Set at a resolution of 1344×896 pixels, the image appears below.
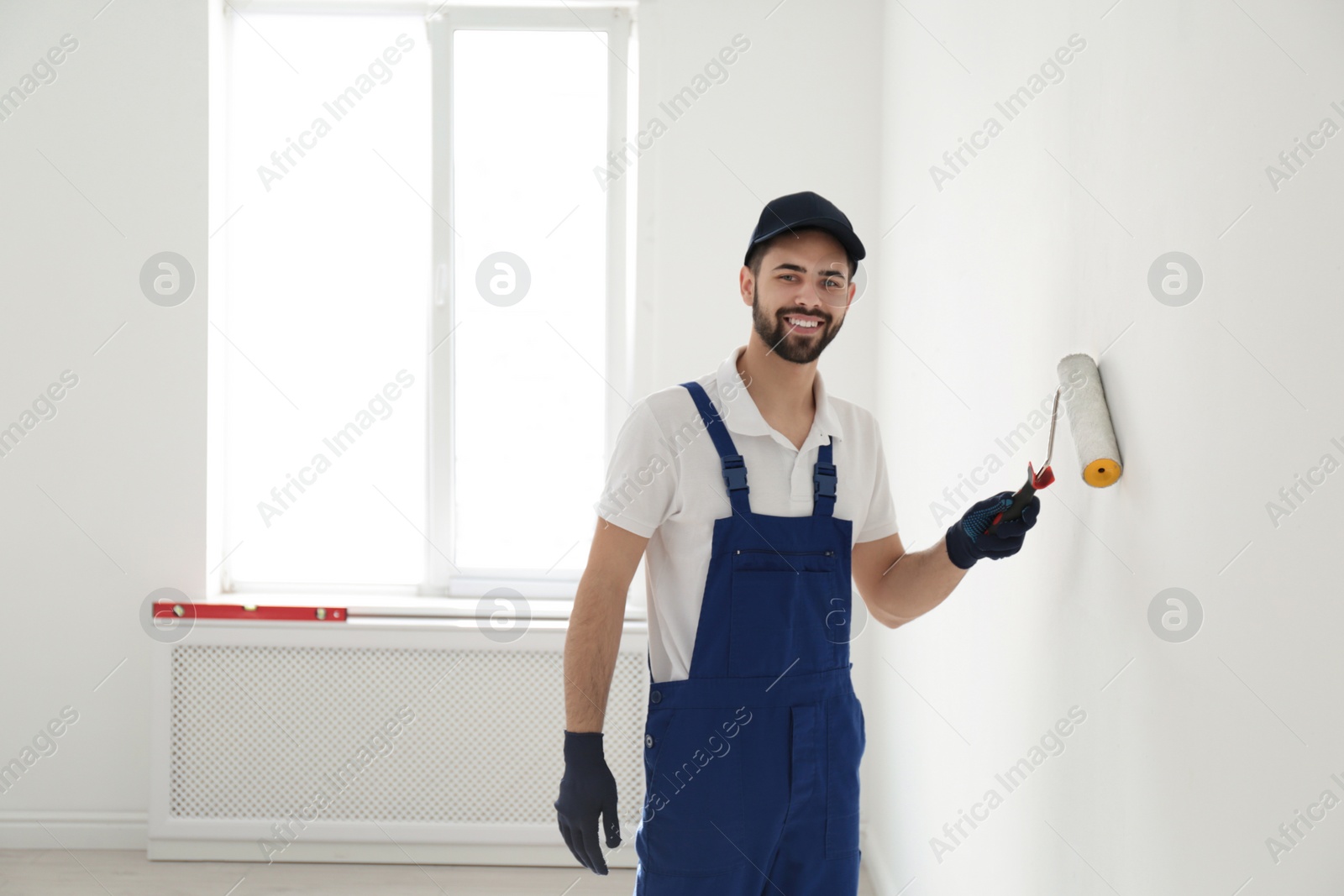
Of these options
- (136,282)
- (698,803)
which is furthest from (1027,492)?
(136,282)

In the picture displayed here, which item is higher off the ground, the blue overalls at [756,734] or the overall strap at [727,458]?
the overall strap at [727,458]

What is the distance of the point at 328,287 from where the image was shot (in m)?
2.96

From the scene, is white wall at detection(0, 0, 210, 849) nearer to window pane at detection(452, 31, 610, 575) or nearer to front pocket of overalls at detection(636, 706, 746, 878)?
window pane at detection(452, 31, 610, 575)

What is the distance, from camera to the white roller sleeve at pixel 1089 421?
1.03m

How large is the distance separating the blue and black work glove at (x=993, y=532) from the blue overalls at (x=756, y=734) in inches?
7.7

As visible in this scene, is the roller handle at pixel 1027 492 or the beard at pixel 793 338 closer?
the roller handle at pixel 1027 492

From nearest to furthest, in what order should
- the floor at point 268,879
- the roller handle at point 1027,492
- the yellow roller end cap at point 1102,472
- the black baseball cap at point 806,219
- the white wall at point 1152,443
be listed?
the white wall at point 1152,443 < the yellow roller end cap at point 1102,472 < the roller handle at point 1027,492 < the black baseball cap at point 806,219 < the floor at point 268,879

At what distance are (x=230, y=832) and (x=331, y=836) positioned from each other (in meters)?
0.30

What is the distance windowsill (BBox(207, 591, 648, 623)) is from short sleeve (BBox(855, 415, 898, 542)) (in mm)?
1307

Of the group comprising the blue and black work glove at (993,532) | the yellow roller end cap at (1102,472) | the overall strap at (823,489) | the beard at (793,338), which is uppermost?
the beard at (793,338)

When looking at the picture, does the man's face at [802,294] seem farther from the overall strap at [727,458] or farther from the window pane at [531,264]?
the window pane at [531,264]

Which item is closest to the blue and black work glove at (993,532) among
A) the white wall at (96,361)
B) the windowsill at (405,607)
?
the windowsill at (405,607)

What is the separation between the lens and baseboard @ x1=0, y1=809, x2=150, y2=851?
2.77 meters

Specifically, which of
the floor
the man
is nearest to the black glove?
the man
